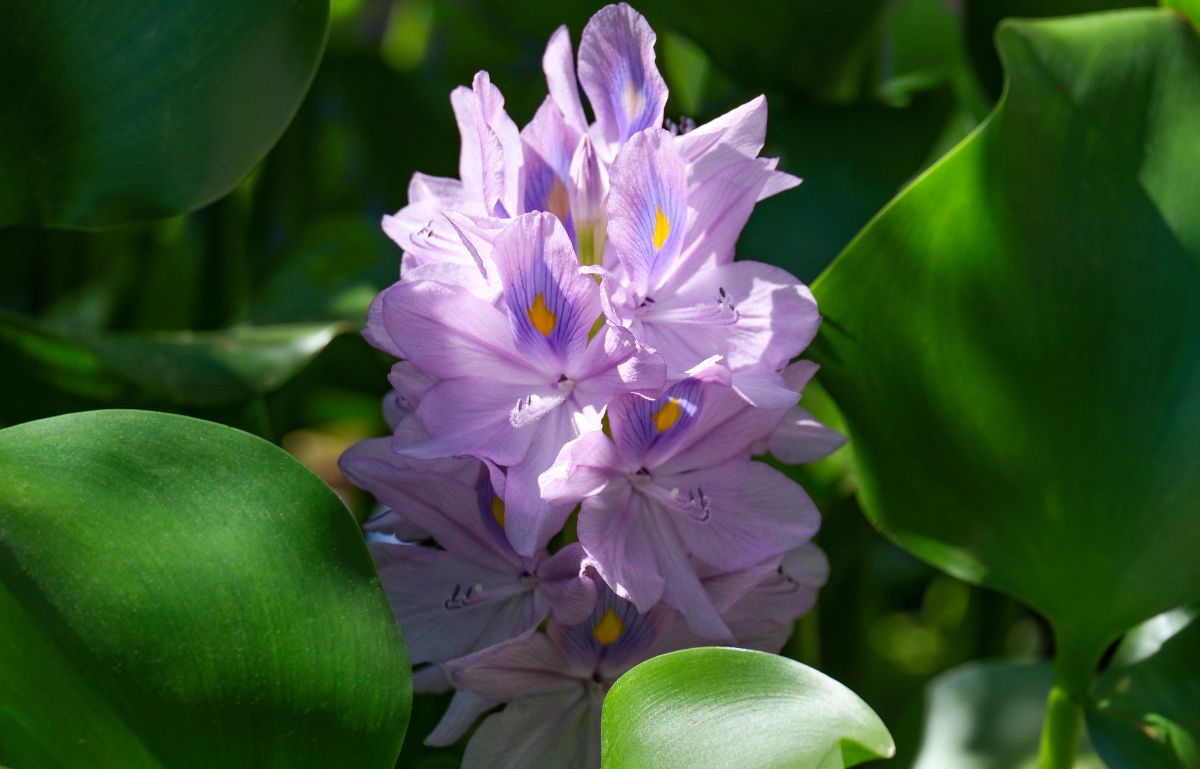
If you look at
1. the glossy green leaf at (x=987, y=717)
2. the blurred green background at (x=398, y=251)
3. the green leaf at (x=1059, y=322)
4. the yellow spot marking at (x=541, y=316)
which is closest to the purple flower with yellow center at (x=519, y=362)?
the yellow spot marking at (x=541, y=316)

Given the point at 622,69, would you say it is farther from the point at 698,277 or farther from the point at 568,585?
the point at 568,585

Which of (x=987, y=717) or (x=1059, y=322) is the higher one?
(x=1059, y=322)

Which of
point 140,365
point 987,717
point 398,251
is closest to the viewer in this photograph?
point 140,365

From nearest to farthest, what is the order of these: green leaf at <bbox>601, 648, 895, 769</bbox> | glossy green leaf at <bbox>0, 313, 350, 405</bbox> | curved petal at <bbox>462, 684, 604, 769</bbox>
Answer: green leaf at <bbox>601, 648, 895, 769</bbox>
curved petal at <bbox>462, 684, 604, 769</bbox>
glossy green leaf at <bbox>0, 313, 350, 405</bbox>

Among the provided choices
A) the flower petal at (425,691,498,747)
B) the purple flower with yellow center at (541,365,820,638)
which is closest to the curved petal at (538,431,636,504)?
the purple flower with yellow center at (541,365,820,638)

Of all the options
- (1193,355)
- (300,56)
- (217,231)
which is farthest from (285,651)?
(217,231)

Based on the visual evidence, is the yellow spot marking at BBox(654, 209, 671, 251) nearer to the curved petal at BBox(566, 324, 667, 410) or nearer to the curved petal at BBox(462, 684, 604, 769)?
the curved petal at BBox(566, 324, 667, 410)

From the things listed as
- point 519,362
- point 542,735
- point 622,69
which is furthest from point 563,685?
point 622,69
